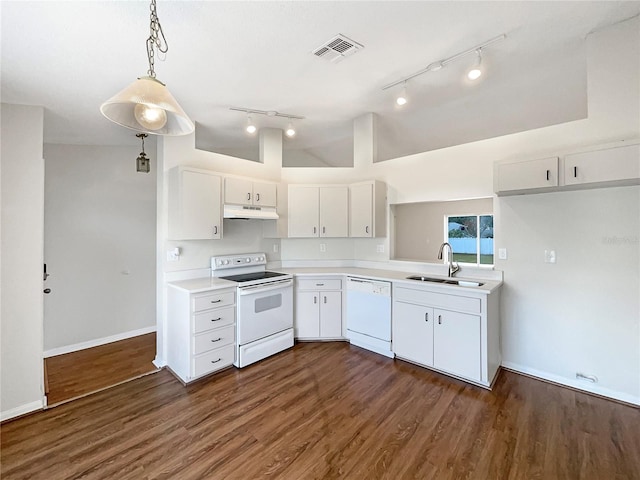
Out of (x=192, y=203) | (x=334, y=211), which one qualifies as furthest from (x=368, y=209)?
(x=192, y=203)

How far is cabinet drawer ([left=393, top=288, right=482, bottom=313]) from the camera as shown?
2.60m

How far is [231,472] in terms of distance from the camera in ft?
5.62

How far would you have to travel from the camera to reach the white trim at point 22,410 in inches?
89.3

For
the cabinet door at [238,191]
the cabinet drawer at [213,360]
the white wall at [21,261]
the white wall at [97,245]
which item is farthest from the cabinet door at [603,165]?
the white wall at [97,245]

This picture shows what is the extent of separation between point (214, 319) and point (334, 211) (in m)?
2.05

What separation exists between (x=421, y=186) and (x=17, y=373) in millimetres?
4441

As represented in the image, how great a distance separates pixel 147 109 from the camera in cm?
144

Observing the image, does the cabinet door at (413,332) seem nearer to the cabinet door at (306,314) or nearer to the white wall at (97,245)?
the cabinet door at (306,314)

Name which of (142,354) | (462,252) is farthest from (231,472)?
(462,252)

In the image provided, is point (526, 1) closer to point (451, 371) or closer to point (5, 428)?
point (451, 371)

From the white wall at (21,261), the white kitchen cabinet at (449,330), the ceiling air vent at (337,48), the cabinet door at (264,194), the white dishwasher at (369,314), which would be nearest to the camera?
the ceiling air vent at (337,48)

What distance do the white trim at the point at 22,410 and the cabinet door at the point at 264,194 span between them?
8.97 feet

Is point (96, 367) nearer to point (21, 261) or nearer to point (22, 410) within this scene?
point (22, 410)

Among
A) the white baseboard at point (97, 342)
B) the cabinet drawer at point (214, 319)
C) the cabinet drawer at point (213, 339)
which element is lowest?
the white baseboard at point (97, 342)
